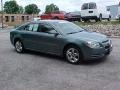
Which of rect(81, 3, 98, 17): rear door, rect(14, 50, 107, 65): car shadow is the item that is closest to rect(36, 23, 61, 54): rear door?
rect(14, 50, 107, 65): car shadow

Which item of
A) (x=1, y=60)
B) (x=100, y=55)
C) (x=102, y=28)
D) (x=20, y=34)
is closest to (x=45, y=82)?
(x=100, y=55)

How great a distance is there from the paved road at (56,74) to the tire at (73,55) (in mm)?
181

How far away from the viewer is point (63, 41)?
30.3 feet

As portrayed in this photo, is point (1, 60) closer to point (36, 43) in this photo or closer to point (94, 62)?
point (36, 43)

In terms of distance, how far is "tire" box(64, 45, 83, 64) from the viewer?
8.84 m

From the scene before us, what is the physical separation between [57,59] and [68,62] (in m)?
0.77

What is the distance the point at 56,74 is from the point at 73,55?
151 centimetres

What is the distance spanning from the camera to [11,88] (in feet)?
21.2

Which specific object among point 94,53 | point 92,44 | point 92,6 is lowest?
point 94,53

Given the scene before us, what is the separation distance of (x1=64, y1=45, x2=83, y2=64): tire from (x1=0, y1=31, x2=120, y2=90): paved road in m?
0.18

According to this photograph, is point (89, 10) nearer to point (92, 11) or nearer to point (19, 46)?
point (92, 11)

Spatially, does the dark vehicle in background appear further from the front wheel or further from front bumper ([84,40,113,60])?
front bumper ([84,40,113,60])

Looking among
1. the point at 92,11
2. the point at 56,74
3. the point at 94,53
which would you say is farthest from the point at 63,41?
the point at 92,11

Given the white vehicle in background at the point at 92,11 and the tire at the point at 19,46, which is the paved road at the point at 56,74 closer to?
the tire at the point at 19,46
